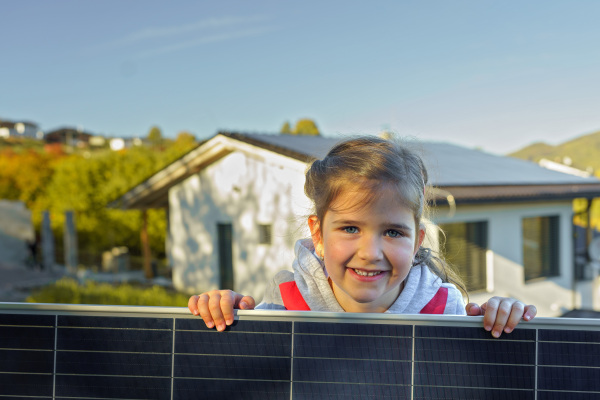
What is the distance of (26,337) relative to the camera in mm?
1955

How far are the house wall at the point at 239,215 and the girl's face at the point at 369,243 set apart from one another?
29.1 feet

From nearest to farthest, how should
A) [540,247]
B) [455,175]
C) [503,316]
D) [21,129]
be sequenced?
[503,316], [455,175], [540,247], [21,129]

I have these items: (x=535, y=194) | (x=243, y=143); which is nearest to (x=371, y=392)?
(x=243, y=143)

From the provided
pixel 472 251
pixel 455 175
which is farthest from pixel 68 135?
pixel 472 251

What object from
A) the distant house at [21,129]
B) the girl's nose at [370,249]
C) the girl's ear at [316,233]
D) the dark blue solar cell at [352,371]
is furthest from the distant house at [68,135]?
the dark blue solar cell at [352,371]

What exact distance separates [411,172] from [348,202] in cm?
32

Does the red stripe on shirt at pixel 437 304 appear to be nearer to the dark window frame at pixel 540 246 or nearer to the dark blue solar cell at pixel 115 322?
the dark blue solar cell at pixel 115 322

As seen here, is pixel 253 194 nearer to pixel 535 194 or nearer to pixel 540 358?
pixel 535 194

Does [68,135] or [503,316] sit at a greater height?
[68,135]

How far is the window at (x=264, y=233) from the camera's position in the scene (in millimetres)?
13109

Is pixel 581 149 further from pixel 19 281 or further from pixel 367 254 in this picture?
→ pixel 367 254

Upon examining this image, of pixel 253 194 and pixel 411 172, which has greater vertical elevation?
pixel 253 194

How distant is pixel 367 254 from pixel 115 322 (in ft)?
3.06

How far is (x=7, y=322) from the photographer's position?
1.96m
